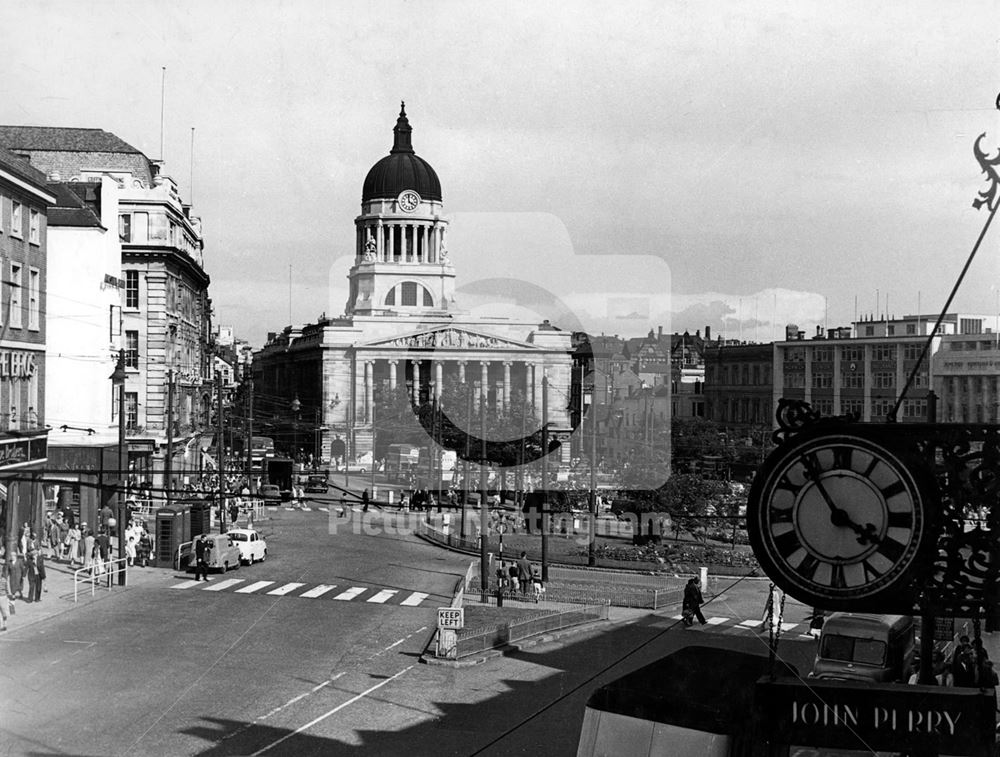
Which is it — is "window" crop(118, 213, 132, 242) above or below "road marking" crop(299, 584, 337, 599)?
above

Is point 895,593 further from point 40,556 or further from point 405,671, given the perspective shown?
point 40,556

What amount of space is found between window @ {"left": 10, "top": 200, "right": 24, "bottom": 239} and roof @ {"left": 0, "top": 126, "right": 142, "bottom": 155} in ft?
18.7

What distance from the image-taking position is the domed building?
16.0 meters

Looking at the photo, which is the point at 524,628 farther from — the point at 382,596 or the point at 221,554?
the point at 221,554

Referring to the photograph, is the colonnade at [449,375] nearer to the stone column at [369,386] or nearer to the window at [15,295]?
the stone column at [369,386]

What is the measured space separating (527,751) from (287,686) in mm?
2900

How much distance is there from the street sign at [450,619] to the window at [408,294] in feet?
54.8

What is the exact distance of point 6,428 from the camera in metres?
12.4

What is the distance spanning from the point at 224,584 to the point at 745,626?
21.8 feet

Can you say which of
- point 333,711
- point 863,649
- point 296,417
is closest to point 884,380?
point 863,649

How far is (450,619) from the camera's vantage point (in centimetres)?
1076

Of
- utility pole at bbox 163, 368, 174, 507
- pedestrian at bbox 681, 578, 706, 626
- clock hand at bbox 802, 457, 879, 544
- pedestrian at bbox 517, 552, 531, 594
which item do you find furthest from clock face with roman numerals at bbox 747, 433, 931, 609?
utility pole at bbox 163, 368, 174, 507

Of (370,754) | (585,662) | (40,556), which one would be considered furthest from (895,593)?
(40,556)

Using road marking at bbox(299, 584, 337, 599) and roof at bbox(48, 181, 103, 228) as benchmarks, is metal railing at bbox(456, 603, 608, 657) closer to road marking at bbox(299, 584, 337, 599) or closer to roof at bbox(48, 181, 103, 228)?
road marking at bbox(299, 584, 337, 599)
